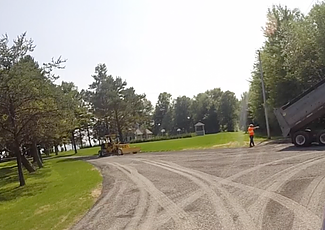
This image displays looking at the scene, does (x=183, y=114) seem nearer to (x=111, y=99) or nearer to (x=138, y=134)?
(x=138, y=134)

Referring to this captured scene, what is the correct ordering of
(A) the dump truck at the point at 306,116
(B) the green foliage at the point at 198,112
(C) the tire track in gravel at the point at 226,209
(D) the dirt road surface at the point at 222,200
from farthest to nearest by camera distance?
1. (B) the green foliage at the point at 198,112
2. (A) the dump truck at the point at 306,116
3. (D) the dirt road surface at the point at 222,200
4. (C) the tire track in gravel at the point at 226,209

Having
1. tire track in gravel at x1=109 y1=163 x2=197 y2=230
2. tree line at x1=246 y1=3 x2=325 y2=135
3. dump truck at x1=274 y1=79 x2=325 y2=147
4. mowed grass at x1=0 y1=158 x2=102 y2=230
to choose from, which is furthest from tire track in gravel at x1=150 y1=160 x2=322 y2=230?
tree line at x1=246 y1=3 x2=325 y2=135

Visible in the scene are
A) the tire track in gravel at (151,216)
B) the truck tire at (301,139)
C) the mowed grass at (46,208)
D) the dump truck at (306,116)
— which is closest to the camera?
the tire track in gravel at (151,216)

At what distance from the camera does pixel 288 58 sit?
36094 millimetres

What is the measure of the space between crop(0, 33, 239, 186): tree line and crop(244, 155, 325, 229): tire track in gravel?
13.5 m

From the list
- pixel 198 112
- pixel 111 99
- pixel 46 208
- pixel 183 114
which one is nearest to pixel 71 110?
pixel 46 208

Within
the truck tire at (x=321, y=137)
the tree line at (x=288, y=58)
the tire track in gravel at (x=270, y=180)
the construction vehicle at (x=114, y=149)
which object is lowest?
the tire track in gravel at (x=270, y=180)

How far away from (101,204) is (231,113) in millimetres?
88798

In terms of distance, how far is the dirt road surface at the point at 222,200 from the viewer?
8.40m

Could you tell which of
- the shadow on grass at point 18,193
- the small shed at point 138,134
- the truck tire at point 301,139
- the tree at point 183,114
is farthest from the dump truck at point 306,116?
the tree at point 183,114

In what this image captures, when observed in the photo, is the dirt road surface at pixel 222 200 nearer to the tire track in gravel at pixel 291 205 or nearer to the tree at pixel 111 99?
the tire track in gravel at pixel 291 205

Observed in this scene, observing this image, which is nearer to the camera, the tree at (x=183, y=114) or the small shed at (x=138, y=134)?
the small shed at (x=138, y=134)

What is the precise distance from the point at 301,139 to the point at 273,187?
14.1 meters

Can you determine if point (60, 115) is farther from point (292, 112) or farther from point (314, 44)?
point (314, 44)
